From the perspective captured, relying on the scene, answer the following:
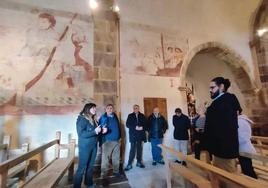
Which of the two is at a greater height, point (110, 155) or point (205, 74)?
point (205, 74)

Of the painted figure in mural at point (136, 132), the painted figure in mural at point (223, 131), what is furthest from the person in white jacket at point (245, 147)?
the painted figure in mural at point (136, 132)

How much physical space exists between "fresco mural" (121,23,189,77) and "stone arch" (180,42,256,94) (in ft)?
2.11

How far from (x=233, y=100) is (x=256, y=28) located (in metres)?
5.42

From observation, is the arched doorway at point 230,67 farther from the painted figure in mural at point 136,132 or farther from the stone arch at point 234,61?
the painted figure in mural at point 136,132

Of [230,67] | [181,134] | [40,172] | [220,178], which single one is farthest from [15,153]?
[230,67]

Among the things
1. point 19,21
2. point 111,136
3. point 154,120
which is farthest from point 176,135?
point 19,21

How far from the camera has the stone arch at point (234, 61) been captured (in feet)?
16.8

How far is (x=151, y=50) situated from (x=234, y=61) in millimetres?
2827

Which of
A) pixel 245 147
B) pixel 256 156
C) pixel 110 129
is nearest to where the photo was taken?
pixel 256 156

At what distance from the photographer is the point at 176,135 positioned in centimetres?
379

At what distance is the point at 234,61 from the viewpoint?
5.38 meters

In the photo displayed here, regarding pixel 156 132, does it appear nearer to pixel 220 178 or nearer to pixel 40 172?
pixel 40 172

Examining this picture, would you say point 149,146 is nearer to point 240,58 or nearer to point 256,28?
point 240,58

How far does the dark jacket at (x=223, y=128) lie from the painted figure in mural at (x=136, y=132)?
2138 mm
